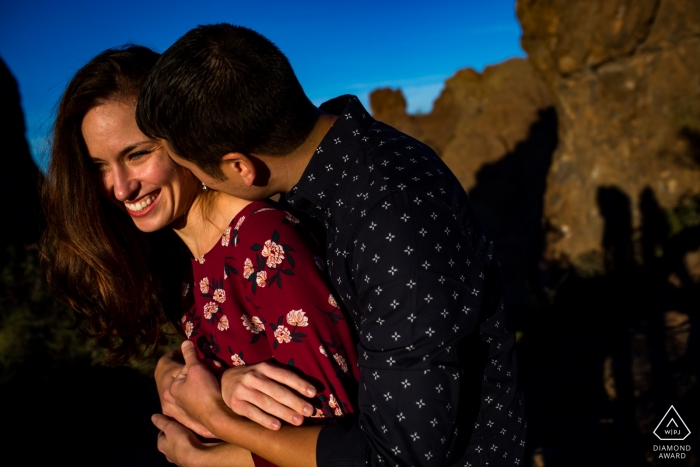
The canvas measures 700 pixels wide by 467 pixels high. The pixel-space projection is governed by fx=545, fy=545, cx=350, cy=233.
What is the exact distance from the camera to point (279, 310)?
1424mm

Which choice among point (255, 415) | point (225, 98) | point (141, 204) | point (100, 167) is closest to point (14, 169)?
point (100, 167)

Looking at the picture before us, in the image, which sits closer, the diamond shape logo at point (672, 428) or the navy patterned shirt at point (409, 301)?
the navy patterned shirt at point (409, 301)

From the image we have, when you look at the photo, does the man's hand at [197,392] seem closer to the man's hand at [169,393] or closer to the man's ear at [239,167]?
the man's hand at [169,393]

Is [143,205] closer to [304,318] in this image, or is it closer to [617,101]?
[304,318]

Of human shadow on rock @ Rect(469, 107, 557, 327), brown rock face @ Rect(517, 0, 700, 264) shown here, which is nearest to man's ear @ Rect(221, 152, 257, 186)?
brown rock face @ Rect(517, 0, 700, 264)

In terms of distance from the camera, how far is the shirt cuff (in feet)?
4.14

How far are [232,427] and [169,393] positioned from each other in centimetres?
49

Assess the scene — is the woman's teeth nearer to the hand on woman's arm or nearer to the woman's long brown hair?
the woman's long brown hair

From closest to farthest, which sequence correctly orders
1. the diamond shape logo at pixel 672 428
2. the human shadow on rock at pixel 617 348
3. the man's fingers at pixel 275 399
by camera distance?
the man's fingers at pixel 275 399 → the diamond shape logo at pixel 672 428 → the human shadow on rock at pixel 617 348

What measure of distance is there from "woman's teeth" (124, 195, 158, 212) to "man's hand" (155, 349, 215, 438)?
1.89 feet

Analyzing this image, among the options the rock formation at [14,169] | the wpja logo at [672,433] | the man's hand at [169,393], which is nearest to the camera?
the man's hand at [169,393]

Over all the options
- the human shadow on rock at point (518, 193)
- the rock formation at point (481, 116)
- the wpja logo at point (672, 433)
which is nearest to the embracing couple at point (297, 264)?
the wpja logo at point (672, 433)

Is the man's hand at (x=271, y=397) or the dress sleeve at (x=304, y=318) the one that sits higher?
the dress sleeve at (x=304, y=318)

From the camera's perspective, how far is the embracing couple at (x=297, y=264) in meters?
1.18
